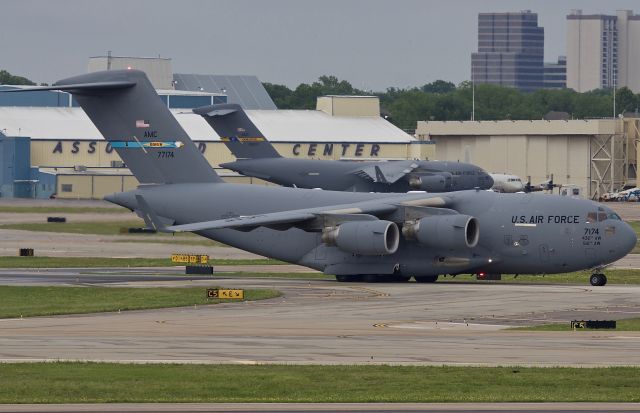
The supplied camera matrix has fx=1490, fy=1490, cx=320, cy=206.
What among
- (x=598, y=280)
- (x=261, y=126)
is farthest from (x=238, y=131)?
(x=261, y=126)

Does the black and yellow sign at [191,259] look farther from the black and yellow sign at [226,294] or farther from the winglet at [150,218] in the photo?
the black and yellow sign at [226,294]

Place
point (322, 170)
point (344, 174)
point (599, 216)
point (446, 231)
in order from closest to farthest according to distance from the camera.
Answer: point (446, 231), point (599, 216), point (322, 170), point (344, 174)

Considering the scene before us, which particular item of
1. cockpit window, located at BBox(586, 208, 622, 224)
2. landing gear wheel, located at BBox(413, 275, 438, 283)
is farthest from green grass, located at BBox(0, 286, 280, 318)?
cockpit window, located at BBox(586, 208, 622, 224)

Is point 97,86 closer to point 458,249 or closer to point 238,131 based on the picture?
point 458,249

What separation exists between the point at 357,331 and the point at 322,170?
50236 mm

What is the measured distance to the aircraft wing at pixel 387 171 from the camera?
288 ft

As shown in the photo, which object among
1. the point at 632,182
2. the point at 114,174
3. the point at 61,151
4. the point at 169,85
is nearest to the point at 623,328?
the point at 114,174

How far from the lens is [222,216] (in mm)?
50719

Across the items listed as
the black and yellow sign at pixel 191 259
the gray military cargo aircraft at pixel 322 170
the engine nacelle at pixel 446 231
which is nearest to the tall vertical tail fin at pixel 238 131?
the gray military cargo aircraft at pixel 322 170

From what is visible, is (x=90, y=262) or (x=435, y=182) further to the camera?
(x=435, y=182)

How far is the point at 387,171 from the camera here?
90438 millimetres

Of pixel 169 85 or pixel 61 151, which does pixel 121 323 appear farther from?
pixel 169 85

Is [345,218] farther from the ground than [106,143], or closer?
closer

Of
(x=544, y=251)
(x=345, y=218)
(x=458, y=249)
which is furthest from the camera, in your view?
(x=345, y=218)
